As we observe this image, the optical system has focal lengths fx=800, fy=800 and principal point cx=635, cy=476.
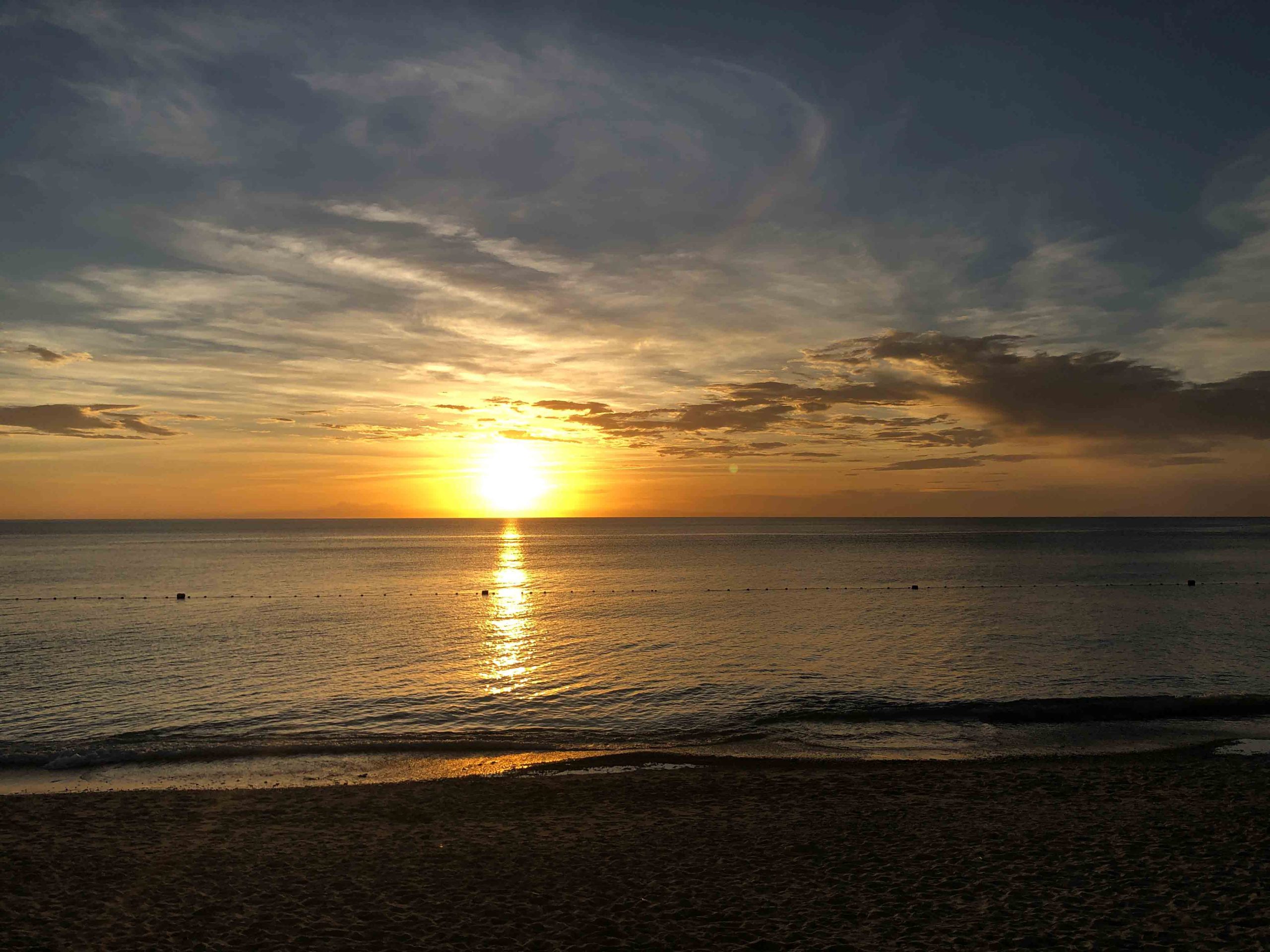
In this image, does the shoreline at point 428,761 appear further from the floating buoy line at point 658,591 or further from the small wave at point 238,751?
the floating buoy line at point 658,591

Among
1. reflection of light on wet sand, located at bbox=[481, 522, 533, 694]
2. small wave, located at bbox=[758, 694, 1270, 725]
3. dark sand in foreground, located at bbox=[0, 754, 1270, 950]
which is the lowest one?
reflection of light on wet sand, located at bbox=[481, 522, 533, 694]

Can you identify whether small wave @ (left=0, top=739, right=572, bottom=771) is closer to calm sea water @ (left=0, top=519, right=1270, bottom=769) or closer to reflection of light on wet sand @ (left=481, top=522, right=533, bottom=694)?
calm sea water @ (left=0, top=519, right=1270, bottom=769)

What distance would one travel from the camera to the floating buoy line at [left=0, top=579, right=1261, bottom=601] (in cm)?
7369

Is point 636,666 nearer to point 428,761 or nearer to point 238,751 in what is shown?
point 428,761

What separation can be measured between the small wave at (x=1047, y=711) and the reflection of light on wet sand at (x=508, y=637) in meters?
13.0

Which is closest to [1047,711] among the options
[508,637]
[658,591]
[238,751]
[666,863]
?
[666,863]

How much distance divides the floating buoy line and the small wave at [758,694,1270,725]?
47.4 meters

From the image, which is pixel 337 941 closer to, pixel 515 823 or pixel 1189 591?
pixel 515 823

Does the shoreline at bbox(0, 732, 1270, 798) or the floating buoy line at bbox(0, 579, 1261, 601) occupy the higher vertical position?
the shoreline at bbox(0, 732, 1270, 798)

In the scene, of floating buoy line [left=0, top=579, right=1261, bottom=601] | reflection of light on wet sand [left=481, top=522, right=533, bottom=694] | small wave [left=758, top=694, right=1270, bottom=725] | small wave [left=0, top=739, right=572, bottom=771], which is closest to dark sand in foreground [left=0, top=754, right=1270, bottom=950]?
small wave [left=0, top=739, right=572, bottom=771]

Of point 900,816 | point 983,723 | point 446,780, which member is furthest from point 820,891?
point 983,723

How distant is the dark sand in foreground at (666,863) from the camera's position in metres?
11.7

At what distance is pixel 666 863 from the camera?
1462 centimetres


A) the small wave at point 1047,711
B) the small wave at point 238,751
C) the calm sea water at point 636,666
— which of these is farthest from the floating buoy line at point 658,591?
the small wave at point 238,751
